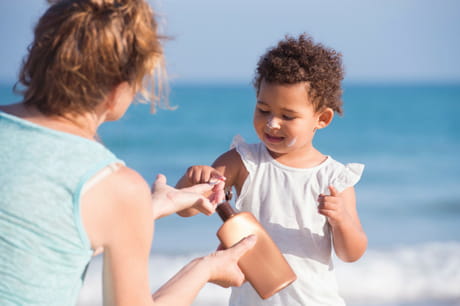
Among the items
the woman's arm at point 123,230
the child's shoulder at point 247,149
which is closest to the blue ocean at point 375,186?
the child's shoulder at point 247,149

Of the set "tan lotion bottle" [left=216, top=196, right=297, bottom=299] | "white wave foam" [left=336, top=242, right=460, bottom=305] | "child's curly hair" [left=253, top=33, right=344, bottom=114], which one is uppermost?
"child's curly hair" [left=253, top=33, right=344, bottom=114]

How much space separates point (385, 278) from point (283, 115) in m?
4.02

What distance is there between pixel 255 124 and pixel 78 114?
3.12 feet

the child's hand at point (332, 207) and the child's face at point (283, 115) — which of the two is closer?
the child's hand at point (332, 207)

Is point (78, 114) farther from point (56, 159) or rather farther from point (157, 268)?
point (157, 268)

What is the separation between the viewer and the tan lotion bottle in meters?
2.12

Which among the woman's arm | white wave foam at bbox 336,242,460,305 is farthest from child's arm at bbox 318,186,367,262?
white wave foam at bbox 336,242,460,305

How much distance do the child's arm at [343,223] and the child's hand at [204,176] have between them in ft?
1.37

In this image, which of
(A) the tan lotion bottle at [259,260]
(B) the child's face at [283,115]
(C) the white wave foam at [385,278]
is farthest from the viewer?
(C) the white wave foam at [385,278]

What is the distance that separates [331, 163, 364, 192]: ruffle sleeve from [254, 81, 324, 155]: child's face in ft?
0.71

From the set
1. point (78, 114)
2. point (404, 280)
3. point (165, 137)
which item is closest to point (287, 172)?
point (78, 114)

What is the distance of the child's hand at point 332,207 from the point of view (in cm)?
229

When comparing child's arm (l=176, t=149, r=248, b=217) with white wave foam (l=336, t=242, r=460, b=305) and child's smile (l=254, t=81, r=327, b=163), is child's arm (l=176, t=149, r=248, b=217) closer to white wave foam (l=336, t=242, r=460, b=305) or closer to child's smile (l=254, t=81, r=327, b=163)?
child's smile (l=254, t=81, r=327, b=163)

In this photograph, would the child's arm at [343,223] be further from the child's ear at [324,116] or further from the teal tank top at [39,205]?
the teal tank top at [39,205]
